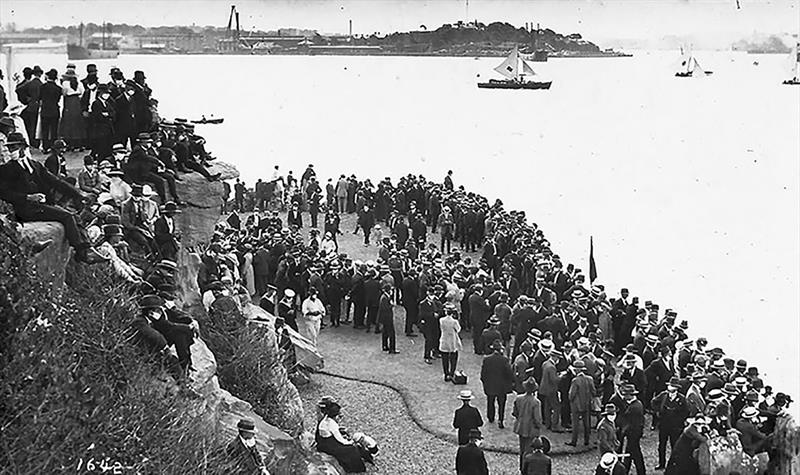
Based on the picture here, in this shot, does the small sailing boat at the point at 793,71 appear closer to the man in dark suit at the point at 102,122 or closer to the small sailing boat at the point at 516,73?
the small sailing boat at the point at 516,73

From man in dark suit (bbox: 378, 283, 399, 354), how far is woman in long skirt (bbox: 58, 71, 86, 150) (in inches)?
231

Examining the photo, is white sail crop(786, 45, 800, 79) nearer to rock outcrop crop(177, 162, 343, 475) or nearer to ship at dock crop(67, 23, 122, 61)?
ship at dock crop(67, 23, 122, 61)

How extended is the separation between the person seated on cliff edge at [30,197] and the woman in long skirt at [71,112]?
5.61m

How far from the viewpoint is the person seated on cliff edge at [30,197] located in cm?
1004

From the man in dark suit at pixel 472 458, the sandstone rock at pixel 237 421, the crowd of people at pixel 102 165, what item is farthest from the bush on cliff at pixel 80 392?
the man in dark suit at pixel 472 458

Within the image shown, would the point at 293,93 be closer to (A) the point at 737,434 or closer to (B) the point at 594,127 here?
(B) the point at 594,127

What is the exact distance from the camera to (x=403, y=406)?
15375mm

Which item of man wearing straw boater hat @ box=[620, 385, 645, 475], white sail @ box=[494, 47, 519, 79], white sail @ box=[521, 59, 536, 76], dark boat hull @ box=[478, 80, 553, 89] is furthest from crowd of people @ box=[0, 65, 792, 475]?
dark boat hull @ box=[478, 80, 553, 89]

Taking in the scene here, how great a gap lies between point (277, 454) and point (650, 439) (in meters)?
6.10

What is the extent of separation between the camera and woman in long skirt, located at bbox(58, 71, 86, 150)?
16266 millimetres

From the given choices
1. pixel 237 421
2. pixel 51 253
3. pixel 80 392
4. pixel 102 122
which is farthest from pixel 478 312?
pixel 80 392

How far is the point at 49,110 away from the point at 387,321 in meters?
6.76

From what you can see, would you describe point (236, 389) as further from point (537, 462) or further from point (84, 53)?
point (84, 53)

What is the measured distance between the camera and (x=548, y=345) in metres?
14.0
